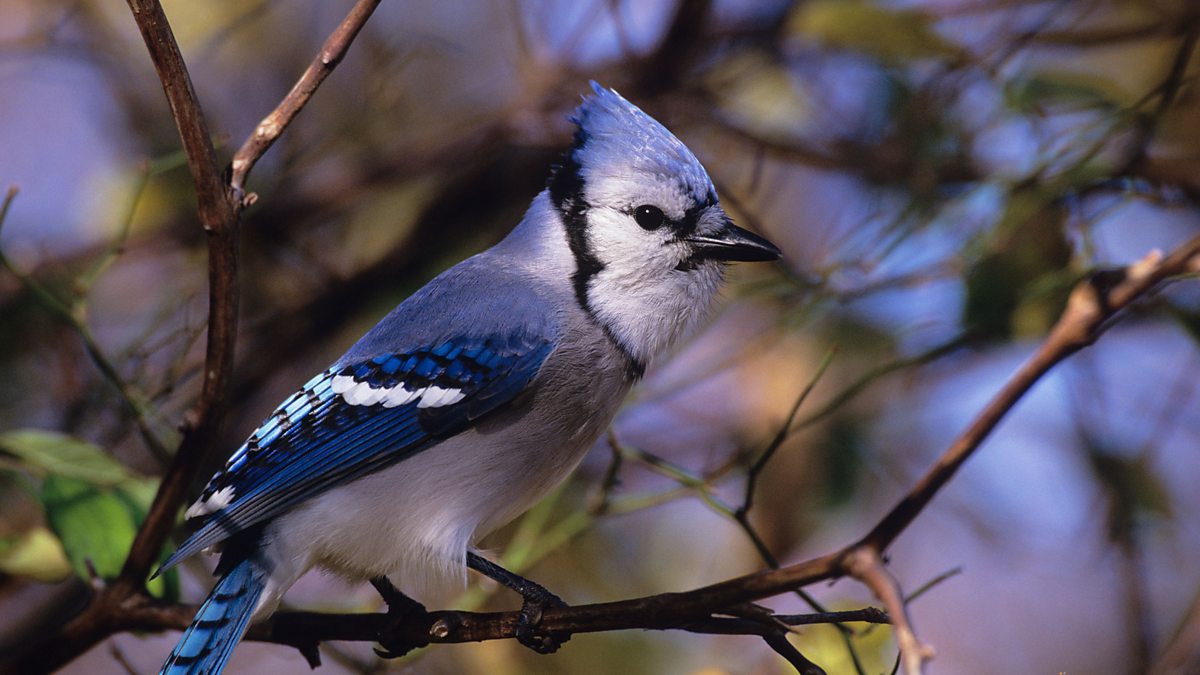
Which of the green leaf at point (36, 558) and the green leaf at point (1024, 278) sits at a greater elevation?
the green leaf at point (36, 558)

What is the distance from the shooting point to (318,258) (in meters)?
2.70

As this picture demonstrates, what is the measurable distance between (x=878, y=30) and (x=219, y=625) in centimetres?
153

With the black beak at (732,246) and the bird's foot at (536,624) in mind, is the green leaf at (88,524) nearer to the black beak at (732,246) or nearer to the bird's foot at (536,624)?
the bird's foot at (536,624)

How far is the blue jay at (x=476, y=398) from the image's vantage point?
1.61 meters

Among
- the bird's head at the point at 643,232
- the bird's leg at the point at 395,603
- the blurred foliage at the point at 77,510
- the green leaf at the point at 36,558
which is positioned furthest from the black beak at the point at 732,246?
the green leaf at the point at 36,558

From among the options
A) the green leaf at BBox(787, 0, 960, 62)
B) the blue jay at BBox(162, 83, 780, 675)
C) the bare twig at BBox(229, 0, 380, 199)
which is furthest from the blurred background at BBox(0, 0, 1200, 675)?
the bare twig at BBox(229, 0, 380, 199)

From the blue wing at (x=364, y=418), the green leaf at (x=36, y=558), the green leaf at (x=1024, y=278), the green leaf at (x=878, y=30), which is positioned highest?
the green leaf at (x=878, y=30)

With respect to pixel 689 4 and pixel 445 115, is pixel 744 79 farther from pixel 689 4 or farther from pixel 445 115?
pixel 445 115

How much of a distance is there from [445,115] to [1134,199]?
168cm

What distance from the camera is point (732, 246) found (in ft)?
5.86

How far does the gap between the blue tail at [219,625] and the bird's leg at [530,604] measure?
0.99 ft

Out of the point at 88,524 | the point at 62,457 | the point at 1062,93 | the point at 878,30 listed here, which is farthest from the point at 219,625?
the point at 1062,93

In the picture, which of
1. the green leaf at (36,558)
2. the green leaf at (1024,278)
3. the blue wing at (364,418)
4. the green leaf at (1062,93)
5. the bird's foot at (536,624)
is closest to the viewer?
the bird's foot at (536,624)

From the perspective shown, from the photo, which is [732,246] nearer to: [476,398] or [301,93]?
[476,398]
